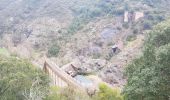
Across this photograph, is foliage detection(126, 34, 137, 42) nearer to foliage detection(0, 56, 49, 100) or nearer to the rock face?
the rock face

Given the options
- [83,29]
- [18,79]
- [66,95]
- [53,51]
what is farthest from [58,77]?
[83,29]

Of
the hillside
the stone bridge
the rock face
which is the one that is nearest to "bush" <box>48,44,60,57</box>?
the hillside

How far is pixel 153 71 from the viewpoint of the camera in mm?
17812

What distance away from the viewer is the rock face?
37.2m

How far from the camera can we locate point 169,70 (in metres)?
17.4

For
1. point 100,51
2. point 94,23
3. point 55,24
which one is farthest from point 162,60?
point 55,24

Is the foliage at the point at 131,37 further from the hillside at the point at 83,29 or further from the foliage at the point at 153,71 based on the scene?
the foliage at the point at 153,71

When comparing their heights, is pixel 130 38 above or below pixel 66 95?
below

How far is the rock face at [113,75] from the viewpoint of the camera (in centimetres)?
3716

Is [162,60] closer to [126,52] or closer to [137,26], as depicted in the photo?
[126,52]

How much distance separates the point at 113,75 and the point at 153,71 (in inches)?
852

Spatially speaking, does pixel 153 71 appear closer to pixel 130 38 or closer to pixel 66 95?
pixel 66 95

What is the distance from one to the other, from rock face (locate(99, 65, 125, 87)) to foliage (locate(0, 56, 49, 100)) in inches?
555

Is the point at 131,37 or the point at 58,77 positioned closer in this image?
the point at 58,77
